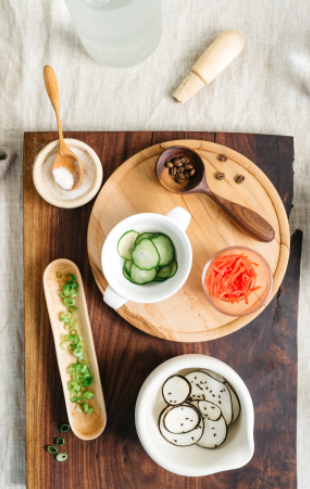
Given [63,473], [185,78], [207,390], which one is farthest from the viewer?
[185,78]

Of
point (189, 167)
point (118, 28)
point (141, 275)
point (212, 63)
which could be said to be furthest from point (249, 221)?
point (118, 28)

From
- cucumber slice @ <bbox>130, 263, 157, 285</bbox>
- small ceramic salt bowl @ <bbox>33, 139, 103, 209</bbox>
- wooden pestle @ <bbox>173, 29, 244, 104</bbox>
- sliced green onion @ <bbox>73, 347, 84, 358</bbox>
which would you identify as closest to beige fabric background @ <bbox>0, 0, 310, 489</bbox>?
wooden pestle @ <bbox>173, 29, 244, 104</bbox>

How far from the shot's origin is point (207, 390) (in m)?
1.07

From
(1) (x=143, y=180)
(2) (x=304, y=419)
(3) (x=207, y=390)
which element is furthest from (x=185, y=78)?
(2) (x=304, y=419)

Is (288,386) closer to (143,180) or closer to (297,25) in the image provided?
(143,180)

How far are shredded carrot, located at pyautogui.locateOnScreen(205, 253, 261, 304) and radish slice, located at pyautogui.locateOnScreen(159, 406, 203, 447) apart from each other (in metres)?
0.37

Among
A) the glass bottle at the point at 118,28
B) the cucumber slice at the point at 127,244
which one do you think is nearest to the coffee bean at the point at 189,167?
the cucumber slice at the point at 127,244

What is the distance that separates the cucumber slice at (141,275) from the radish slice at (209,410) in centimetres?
41

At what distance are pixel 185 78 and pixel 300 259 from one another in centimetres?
75

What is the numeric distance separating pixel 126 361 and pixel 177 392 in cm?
20

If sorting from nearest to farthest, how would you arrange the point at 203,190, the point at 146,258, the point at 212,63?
the point at 146,258, the point at 203,190, the point at 212,63

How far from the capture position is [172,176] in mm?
1119

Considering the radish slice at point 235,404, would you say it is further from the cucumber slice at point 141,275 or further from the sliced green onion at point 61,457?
the sliced green onion at point 61,457

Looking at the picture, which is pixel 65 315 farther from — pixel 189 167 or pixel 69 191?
pixel 189 167
